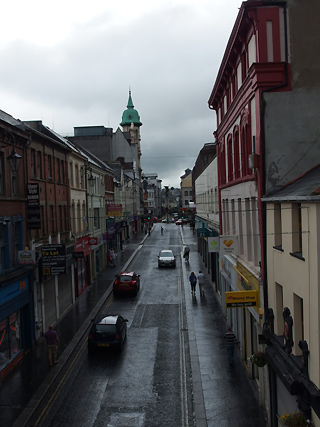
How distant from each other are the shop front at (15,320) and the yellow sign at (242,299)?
27.6ft

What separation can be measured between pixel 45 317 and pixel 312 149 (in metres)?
15.2

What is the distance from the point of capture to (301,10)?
1352 centimetres

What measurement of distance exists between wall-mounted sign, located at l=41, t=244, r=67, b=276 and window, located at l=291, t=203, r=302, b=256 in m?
12.8

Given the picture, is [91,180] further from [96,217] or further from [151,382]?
[151,382]

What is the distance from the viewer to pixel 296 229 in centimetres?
1041

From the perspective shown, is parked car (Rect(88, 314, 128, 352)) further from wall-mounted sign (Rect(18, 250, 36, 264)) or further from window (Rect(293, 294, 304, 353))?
window (Rect(293, 294, 304, 353))

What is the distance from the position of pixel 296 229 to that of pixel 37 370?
11.8m

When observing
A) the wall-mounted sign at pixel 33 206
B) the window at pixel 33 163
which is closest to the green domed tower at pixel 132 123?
the window at pixel 33 163

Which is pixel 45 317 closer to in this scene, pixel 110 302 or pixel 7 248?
pixel 7 248

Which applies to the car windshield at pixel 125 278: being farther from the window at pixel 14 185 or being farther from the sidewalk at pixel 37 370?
the window at pixel 14 185

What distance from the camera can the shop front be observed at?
1675 centimetres

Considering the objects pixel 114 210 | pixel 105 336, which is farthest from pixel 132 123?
pixel 105 336

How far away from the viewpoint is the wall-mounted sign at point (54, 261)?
20.5 m

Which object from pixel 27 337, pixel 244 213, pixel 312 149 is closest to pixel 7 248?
pixel 27 337
